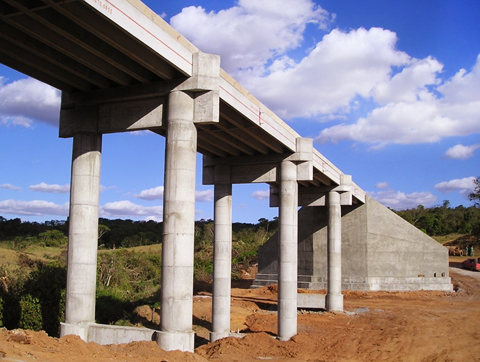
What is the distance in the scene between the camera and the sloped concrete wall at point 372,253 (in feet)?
122

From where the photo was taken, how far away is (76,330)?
1420 centimetres

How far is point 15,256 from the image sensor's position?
128 feet

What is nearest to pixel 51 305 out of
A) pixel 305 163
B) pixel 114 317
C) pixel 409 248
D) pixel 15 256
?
pixel 114 317

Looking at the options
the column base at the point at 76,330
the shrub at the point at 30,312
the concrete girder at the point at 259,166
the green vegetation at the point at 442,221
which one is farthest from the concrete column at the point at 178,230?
the green vegetation at the point at 442,221

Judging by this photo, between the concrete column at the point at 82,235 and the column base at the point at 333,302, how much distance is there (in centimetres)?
1738

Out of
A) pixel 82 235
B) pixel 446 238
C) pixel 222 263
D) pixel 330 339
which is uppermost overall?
pixel 446 238

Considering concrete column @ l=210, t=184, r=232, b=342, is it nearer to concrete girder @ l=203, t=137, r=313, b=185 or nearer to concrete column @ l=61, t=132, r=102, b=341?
concrete girder @ l=203, t=137, r=313, b=185

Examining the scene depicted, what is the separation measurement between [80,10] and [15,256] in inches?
1294

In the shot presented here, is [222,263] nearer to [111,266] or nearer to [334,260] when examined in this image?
[334,260]

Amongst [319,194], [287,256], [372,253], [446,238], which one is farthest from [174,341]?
[446,238]

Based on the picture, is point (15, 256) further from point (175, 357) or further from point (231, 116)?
point (175, 357)

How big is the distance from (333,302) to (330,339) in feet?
27.9

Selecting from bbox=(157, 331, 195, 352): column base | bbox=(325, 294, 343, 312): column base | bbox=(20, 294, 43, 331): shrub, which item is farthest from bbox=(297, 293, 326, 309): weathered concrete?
bbox=(157, 331, 195, 352): column base

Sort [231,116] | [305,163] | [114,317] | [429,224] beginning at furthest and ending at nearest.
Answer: [429,224], [114,317], [305,163], [231,116]
